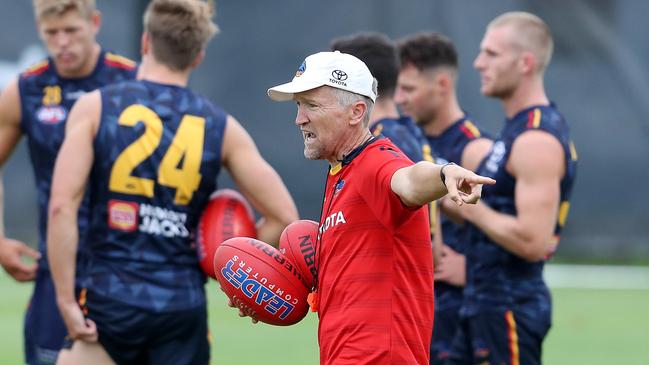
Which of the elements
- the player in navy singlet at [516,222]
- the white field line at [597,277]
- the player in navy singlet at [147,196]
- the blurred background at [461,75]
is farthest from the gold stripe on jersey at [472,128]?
the blurred background at [461,75]

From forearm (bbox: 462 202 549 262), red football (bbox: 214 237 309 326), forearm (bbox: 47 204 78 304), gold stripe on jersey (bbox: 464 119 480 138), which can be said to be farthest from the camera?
gold stripe on jersey (bbox: 464 119 480 138)

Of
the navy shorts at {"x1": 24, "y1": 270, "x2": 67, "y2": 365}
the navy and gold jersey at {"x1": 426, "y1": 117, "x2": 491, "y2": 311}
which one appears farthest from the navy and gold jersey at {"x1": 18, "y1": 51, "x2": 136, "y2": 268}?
the navy and gold jersey at {"x1": 426, "y1": 117, "x2": 491, "y2": 311}

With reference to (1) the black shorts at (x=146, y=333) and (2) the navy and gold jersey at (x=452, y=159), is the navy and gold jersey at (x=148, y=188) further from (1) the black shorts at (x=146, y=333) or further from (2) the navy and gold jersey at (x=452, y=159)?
(2) the navy and gold jersey at (x=452, y=159)

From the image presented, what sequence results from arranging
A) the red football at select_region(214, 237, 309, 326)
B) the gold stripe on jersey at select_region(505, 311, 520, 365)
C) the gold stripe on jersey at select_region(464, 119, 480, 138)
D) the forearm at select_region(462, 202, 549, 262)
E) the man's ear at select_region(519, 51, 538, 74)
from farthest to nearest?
the gold stripe on jersey at select_region(464, 119, 480, 138) < the man's ear at select_region(519, 51, 538, 74) < the gold stripe on jersey at select_region(505, 311, 520, 365) < the forearm at select_region(462, 202, 549, 262) < the red football at select_region(214, 237, 309, 326)

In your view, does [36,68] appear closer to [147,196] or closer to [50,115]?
[50,115]

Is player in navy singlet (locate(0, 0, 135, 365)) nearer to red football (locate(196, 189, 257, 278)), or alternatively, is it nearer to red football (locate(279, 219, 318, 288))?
red football (locate(196, 189, 257, 278))

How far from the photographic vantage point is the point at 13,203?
14703mm

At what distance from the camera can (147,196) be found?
578cm

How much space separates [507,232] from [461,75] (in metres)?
8.67

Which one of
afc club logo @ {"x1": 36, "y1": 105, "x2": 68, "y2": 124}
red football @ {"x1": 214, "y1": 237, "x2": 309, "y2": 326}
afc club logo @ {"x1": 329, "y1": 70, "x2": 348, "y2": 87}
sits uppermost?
afc club logo @ {"x1": 329, "y1": 70, "x2": 348, "y2": 87}

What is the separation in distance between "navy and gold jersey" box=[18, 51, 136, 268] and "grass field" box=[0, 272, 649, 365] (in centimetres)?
340

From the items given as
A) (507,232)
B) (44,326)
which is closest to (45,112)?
(44,326)

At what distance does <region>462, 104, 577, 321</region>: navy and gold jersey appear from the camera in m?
6.36

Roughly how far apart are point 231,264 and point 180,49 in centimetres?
153
